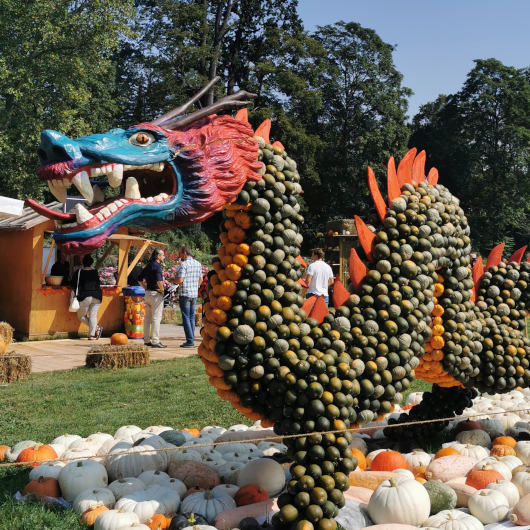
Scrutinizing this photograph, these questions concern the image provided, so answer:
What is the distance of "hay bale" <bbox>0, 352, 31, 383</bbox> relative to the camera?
800cm

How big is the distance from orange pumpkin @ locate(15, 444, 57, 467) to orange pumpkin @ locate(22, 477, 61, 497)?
414mm

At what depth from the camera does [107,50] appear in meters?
20.6

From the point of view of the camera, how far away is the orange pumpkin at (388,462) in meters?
4.19

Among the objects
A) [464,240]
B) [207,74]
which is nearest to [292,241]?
[464,240]

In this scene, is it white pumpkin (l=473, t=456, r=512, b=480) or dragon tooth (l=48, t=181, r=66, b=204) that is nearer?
dragon tooth (l=48, t=181, r=66, b=204)

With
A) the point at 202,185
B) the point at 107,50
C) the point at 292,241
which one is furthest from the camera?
the point at 107,50

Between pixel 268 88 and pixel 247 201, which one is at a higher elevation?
pixel 268 88

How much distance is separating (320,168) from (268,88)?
6503 millimetres

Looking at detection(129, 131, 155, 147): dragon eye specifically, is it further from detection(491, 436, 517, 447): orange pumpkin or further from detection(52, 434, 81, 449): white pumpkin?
detection(491, 436, 517, 447): orange pumpkin

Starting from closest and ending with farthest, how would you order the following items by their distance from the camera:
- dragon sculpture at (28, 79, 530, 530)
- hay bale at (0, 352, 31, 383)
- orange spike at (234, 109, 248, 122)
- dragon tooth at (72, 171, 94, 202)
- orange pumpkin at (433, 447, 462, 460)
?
dragon tooth at (72, 171, 94, 202), dragon sculpture at (28, 79, 530, 530), orange spike at (234, 109, 248, 122), orange pumpkin at (433, 447, 462, 460), hay bale at (0, 352, 31, 383)

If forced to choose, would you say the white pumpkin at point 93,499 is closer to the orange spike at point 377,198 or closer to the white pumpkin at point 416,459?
the white pumpkin at point 416,459

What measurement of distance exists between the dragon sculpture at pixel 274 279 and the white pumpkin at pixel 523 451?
1.43m

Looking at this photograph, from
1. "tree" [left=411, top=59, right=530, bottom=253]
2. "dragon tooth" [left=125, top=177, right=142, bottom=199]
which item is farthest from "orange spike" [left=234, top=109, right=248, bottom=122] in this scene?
"tree" [left=411, top=59, right=530, bottom=253]

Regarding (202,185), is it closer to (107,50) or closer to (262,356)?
(262,356)
